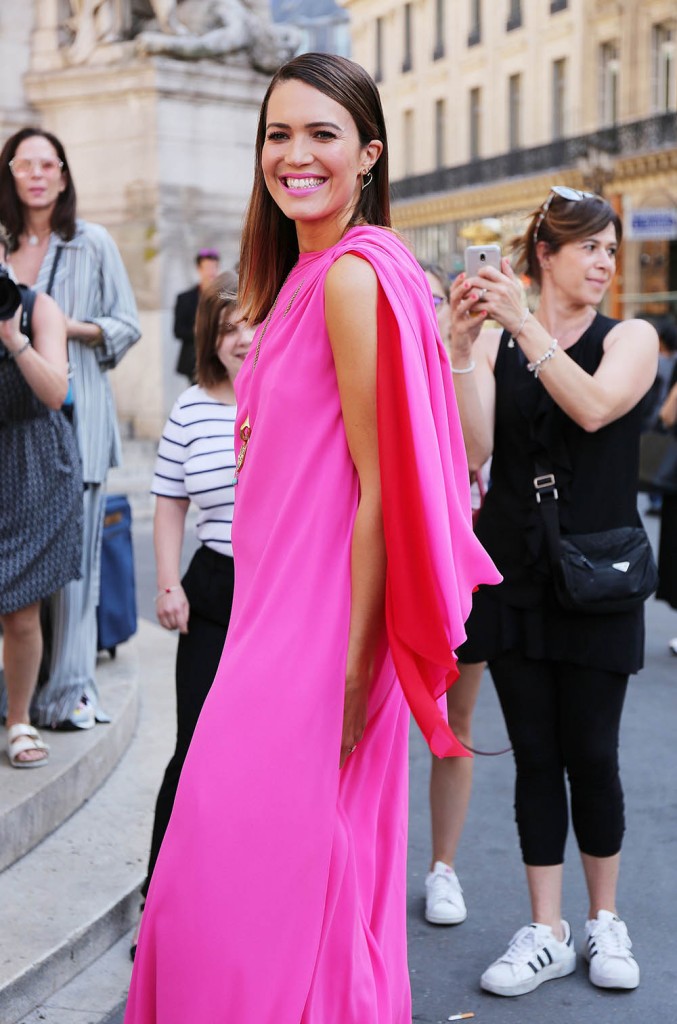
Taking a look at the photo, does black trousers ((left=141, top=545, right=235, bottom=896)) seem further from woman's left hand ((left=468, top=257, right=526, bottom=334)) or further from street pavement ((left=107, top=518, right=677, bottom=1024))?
woman's left hand ((left=468, top=257, right=526, bottom=334))

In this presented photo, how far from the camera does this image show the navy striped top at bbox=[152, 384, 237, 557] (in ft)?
12.8

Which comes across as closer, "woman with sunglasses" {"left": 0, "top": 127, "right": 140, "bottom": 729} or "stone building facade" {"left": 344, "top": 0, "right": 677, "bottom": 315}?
"woman with sunglasses" {"left": 0, "top": 127, "right": 140, "bottom": 729}

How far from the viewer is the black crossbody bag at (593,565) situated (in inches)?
144

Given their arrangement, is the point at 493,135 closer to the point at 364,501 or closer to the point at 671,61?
the point at 671,61

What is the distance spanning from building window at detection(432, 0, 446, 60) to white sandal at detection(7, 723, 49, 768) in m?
57.6

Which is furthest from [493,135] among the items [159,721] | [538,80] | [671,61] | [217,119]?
[159,721]

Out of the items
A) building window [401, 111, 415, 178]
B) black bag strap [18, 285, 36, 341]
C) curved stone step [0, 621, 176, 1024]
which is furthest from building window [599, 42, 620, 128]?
curved stone step [0, 621, 176, 1024]

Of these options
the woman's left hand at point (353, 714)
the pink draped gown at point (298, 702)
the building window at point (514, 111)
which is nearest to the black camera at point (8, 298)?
the pink draped gown at point (298, 702)

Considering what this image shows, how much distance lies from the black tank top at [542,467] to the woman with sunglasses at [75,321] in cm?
180

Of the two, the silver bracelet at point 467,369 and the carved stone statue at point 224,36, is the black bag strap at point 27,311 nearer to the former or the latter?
the silver bracelet at point 467,369

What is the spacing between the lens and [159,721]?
5723 millimetres

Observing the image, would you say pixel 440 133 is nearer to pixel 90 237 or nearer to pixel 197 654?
pixel 90 237

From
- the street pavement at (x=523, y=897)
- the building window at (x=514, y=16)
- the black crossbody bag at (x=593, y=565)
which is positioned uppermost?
the building window at (x=514, y=16)

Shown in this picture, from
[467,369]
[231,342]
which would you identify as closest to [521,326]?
[467,369]
